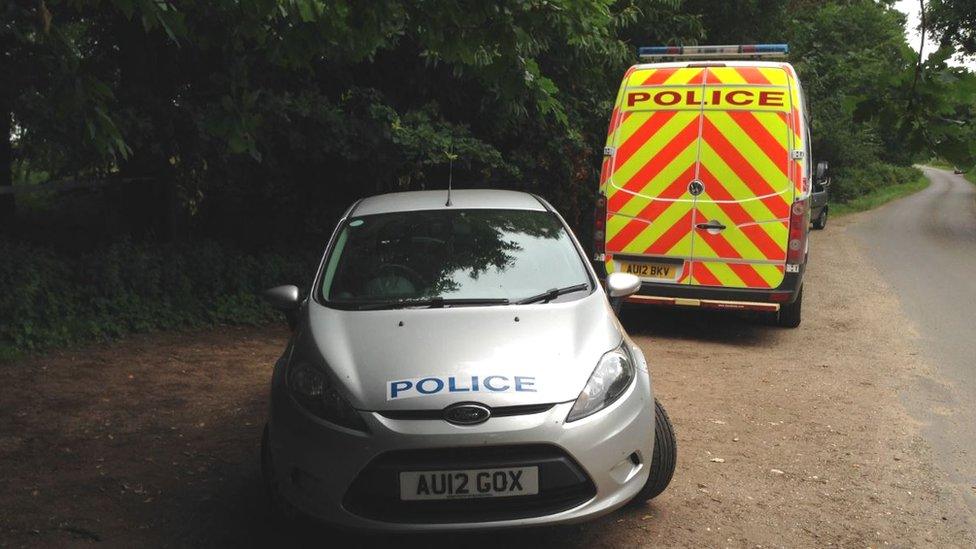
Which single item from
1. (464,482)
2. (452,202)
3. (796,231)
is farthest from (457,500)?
(796,231)

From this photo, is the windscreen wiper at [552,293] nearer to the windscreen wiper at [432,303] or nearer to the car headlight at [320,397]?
the windscreen wiper at [432,303]

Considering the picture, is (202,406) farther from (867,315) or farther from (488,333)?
(867,315)

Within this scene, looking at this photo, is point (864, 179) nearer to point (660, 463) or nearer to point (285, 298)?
point (660, 463)

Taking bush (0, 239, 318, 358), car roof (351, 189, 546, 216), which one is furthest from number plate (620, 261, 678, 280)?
Result: bush (0, 239, 318, 358)

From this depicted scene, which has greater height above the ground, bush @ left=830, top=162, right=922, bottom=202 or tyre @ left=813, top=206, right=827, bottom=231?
tyre @ left=813, top=206, right=827, bottom=231

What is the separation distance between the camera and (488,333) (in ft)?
13.8

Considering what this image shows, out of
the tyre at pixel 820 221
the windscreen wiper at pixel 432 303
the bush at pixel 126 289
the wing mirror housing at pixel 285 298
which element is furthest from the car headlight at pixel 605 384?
the tyre at pixel 820 221

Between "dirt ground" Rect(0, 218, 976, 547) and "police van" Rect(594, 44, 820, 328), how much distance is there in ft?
2.06

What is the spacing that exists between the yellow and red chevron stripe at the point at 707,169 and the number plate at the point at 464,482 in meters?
5.55

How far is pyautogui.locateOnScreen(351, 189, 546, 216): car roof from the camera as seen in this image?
5.51 meters

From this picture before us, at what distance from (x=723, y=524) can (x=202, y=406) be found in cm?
380

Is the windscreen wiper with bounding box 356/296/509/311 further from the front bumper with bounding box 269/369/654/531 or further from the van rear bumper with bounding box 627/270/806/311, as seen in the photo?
the van rear bumper with bounding box 627/270/806/311

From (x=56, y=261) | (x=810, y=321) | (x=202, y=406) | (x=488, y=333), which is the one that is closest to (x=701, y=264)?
(x=810, y=321)

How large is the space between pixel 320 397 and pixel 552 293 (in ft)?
4.22
